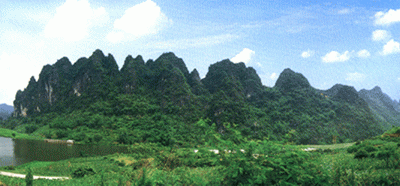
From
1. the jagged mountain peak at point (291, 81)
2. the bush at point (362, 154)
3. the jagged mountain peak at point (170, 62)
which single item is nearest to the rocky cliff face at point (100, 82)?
the jagged mountain peak at point (170, 62)

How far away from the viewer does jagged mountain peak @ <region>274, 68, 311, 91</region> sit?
2815 inches

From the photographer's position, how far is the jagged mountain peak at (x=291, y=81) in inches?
2815

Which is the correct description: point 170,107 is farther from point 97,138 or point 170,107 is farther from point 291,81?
point 291,81

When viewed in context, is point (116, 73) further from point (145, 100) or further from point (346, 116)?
point (346, 116)

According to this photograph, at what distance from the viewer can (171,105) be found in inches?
2450

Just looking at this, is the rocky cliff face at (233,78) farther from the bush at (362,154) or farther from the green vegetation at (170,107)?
the bush at (362,154)

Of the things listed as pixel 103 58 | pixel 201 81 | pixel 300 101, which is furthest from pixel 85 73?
pixel 300 101

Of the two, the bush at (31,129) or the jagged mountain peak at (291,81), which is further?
the jagged mountain peak at (291,81)

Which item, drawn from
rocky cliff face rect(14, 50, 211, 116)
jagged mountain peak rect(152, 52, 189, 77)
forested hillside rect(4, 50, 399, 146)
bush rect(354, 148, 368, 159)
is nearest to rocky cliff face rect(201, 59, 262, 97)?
forested hillside rect(4, 50, 399, 146)

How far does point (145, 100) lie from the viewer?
65750 mm

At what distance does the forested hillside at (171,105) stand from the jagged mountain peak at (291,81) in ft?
0.96

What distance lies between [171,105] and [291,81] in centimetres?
3836

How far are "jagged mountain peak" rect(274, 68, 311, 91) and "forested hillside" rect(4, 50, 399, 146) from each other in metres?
0.29

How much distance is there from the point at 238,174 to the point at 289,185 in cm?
100
